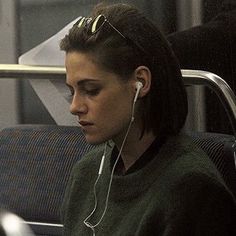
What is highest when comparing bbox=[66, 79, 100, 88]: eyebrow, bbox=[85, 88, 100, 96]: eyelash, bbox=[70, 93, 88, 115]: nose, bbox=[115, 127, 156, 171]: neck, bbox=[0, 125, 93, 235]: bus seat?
bbox=[66, 79, 100, 88]: eyebrow

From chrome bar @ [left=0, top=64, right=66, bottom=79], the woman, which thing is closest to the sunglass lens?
the woman

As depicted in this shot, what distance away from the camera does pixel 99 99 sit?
113 centimetres

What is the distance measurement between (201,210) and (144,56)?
0.27m

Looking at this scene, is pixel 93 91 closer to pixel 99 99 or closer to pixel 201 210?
pixel 99 99

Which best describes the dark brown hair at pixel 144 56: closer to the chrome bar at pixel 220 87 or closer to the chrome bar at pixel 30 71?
the chrome bar at pixel 220 87

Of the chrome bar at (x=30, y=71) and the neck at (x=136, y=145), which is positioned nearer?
the neck at (x=136, y=145)

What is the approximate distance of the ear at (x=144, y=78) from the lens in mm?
1099

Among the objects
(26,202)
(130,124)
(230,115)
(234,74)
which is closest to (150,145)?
(130,124)

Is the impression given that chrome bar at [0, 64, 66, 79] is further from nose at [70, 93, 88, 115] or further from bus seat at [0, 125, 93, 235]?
nose at [70, 93, 88, 115]

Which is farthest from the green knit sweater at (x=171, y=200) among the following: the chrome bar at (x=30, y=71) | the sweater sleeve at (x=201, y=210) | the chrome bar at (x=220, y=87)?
the chrome bar at (x=30, y=71)

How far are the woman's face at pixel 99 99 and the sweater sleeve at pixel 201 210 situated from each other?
0.51 feet

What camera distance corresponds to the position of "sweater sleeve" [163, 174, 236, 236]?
1027 mm

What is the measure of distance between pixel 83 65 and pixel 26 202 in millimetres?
811

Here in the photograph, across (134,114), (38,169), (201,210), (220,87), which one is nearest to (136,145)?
(134,114)
